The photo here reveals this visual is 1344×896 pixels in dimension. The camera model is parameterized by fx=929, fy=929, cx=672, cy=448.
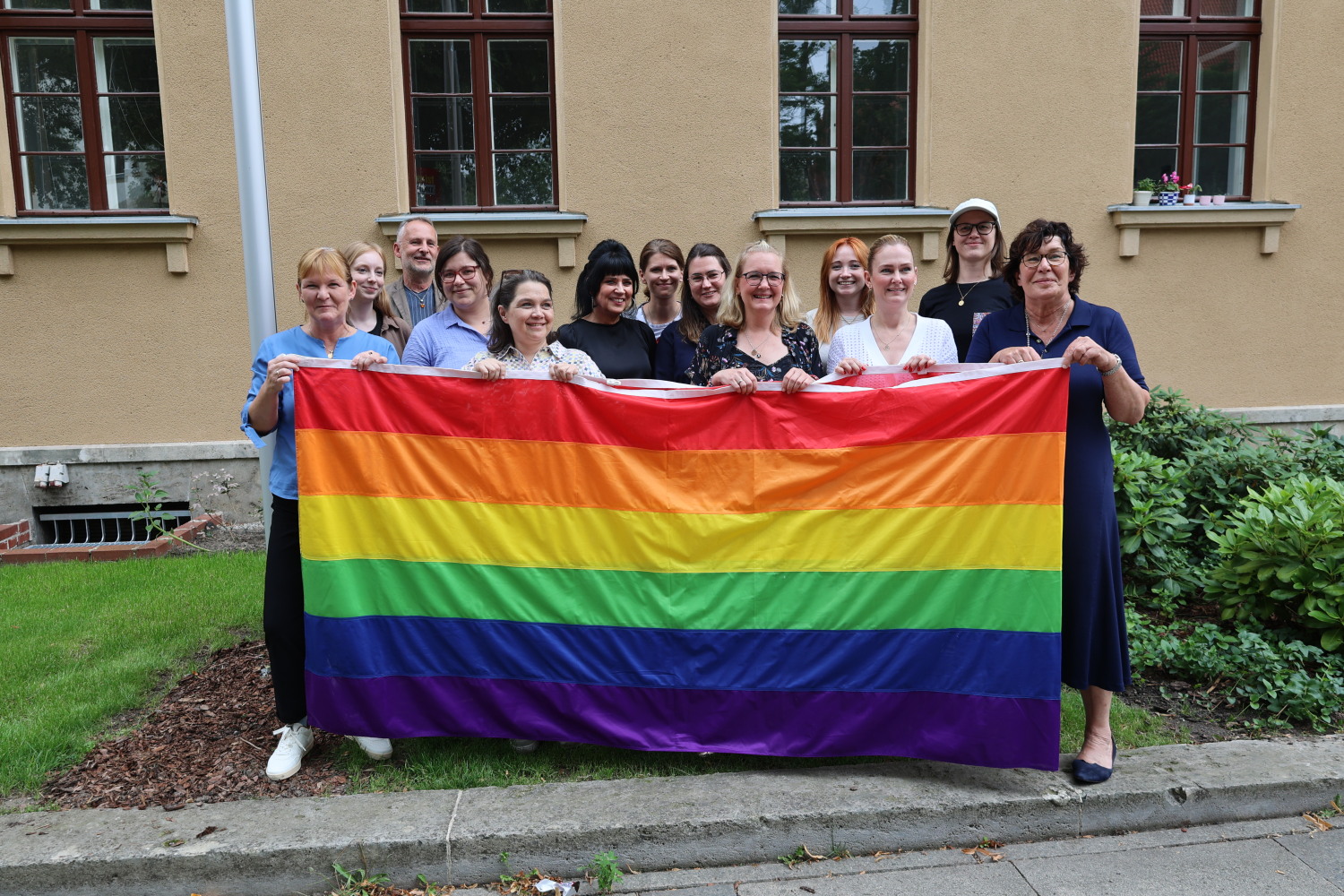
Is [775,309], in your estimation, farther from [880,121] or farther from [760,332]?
[880,121]

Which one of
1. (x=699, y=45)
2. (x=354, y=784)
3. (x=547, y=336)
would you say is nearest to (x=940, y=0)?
(x=699, y=45)

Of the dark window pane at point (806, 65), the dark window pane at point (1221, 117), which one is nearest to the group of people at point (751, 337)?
the dark window pane at point (806, 65)

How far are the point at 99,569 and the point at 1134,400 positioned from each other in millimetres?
6278

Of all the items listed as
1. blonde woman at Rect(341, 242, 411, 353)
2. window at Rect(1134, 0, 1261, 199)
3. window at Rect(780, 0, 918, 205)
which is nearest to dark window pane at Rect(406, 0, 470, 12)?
window at Rect(780, 0, 918, 205)

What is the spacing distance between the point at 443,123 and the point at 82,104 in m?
2.86

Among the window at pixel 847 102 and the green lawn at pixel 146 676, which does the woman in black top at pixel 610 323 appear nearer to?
the green lawn at pixel 146 676

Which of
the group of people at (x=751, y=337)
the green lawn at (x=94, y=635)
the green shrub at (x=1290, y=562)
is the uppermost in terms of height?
the group of people at (x=751, y=337)

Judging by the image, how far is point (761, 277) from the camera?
359 centimetres

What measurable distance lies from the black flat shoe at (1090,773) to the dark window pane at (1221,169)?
6.96 m

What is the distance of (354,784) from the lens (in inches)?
130

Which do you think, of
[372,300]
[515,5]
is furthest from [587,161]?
[372,300]

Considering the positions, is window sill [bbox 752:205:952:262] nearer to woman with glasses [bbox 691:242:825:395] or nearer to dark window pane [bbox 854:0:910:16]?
dark window pane [bbox 854:0:910:16]

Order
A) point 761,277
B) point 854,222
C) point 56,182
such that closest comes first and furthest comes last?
point 761,277, point 56,182, point 854,222

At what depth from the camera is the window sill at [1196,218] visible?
25.6 feet
